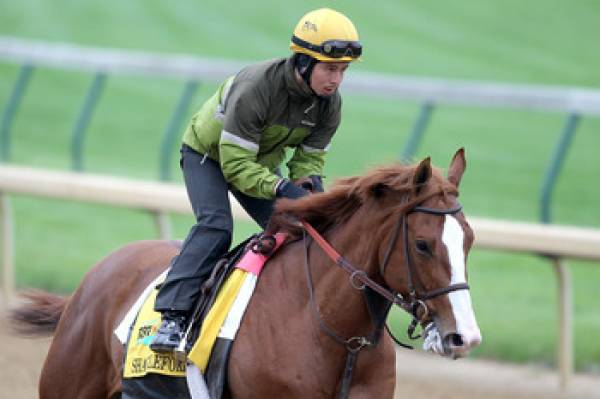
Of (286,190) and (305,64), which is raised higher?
(305,64)

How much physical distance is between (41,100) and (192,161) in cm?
1270

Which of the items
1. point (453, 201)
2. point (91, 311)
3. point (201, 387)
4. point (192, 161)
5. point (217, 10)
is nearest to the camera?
point (453, 201)

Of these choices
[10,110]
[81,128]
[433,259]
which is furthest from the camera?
[10,110]

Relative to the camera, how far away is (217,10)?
22359 mm

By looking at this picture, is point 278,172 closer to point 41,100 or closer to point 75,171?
point 75,171

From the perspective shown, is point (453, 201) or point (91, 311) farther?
point (91, 311)

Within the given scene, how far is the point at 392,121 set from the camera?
1559 cm

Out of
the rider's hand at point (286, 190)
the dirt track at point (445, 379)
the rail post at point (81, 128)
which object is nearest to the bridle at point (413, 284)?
the rider's hand at point (286, 190)

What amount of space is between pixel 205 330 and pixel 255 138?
0.86 meters

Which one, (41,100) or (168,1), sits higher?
(168,1)

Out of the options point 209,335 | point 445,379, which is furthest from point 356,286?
point 445,379

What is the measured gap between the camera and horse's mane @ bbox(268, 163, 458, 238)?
5.03 meters

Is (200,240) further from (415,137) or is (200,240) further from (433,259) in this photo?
(415,137)

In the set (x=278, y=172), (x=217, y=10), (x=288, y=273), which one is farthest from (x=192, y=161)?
(x=217, y=10)
